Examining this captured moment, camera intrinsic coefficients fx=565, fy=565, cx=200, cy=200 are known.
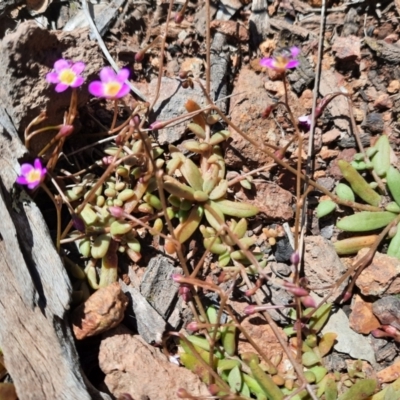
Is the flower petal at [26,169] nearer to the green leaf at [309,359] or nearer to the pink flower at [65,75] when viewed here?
the pink flower at [65,75]

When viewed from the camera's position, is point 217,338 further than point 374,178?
No

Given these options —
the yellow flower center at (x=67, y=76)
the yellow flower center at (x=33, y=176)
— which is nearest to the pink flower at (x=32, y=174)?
the yellow flower center at (x=33, y=176)

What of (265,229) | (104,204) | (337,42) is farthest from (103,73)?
(337,42)

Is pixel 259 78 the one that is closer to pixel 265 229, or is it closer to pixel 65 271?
pixel 265 229

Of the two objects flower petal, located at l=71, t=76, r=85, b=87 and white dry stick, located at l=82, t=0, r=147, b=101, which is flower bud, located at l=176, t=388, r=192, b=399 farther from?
white dry stick, located at l=82, t=0, r=147, b=101

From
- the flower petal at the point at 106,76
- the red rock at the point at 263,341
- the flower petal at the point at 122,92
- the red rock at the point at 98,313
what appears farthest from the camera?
the red rock at the point at 263,341

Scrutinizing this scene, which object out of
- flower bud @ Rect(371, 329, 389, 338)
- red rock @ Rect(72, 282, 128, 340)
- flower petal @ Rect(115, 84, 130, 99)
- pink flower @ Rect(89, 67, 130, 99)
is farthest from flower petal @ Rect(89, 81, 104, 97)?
flower bud @ Rect(371, 329, 389, 338)
